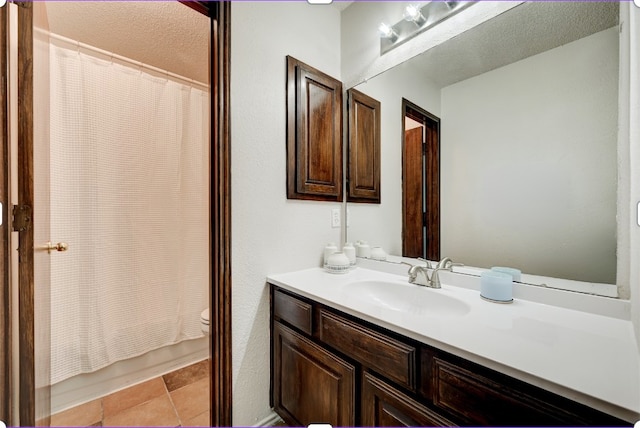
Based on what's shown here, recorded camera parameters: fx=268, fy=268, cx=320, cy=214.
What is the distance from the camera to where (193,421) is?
1454mm

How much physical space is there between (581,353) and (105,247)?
2.23 m

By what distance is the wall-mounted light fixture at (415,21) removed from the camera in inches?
48.0

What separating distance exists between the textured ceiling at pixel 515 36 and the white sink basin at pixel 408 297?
0.96 metres

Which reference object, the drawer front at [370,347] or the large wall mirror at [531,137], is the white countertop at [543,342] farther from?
the large wall mirror at [531,137]

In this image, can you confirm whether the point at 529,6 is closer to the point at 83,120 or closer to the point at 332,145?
the point at 332,145

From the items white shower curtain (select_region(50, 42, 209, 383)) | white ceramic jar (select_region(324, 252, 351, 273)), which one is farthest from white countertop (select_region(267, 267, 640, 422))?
white shower curtain (select_region(50, 42, 209, 383))

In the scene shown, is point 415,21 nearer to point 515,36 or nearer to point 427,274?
point 515,36

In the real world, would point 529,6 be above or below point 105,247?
above

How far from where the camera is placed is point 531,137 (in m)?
1.01

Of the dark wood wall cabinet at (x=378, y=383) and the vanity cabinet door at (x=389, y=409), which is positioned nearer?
the dark wood wall cabinet at (x=378, y=383)

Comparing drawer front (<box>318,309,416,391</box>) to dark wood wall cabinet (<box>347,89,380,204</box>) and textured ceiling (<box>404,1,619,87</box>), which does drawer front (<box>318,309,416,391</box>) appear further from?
textured ceiling (<box>404,1,619,87</box>)

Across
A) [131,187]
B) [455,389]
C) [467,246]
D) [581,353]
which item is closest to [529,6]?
[467,246]

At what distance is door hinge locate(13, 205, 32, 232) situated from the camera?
75 cm

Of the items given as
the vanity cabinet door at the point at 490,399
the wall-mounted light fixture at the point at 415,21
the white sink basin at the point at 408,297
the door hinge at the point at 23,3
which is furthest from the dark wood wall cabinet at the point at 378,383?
the wall-mounted light fixture at the point at 415,21
